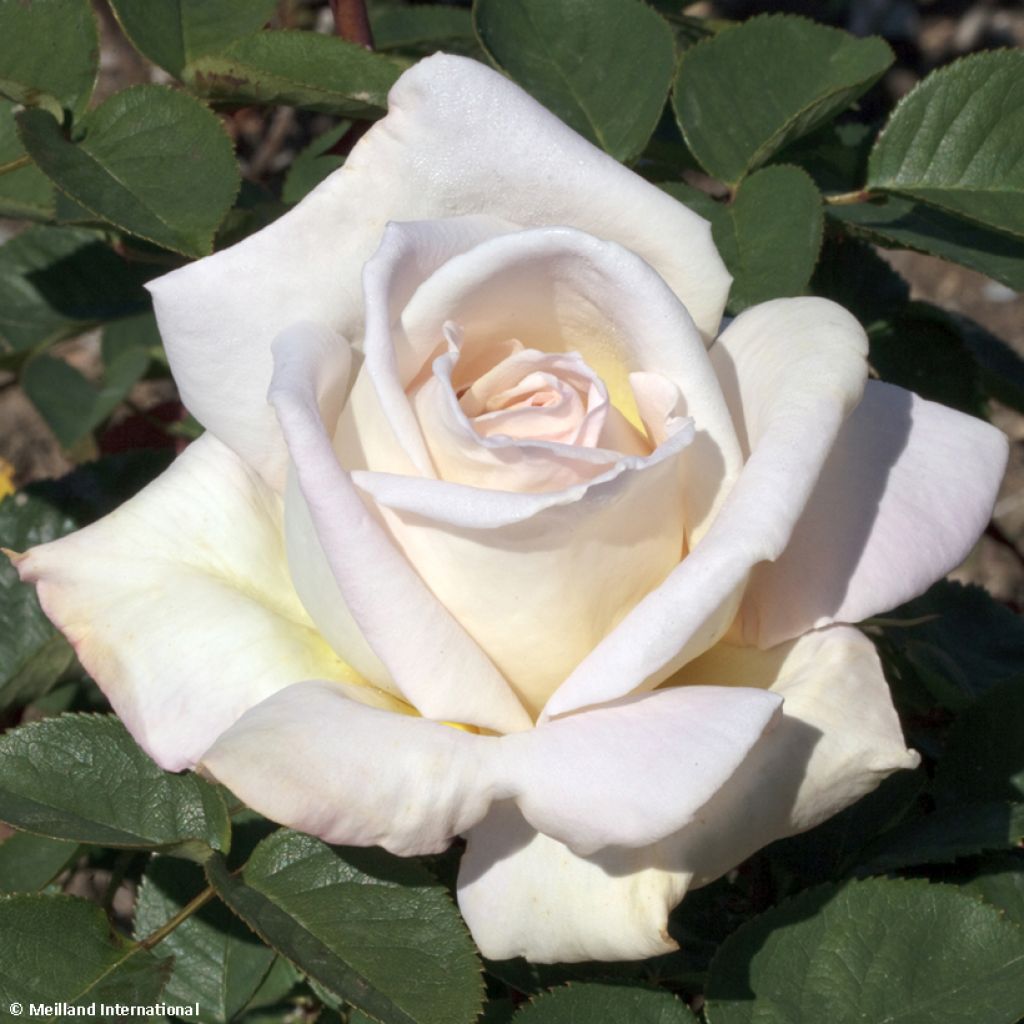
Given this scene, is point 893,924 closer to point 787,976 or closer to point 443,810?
point 787,976

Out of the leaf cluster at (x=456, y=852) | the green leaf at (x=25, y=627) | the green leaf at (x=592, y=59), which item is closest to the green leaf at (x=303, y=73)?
the leaf cluster at (x=456, y=852)

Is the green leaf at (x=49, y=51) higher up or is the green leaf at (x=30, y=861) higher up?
the green leaf at (x=49, y=51)

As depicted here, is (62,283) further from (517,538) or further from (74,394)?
(517,538)

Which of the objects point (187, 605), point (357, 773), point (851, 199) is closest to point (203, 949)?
point (187, 605)

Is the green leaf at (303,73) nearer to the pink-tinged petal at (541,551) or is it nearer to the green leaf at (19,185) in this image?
the green leaf at (19,185)

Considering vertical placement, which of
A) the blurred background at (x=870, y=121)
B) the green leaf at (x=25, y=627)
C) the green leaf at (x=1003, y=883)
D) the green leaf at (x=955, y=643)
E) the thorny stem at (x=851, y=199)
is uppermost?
the thorny stem at (x=851, y=199)

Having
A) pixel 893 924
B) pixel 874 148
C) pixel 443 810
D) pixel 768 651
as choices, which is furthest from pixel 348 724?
pixel 874 148

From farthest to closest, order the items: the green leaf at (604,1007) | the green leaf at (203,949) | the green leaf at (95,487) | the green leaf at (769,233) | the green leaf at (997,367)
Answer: the green leaf at (997,367), the green leaf at (95,487), the green leaf at (203,949), the green leaf at (769,233), the green leaf at (604,1007)
